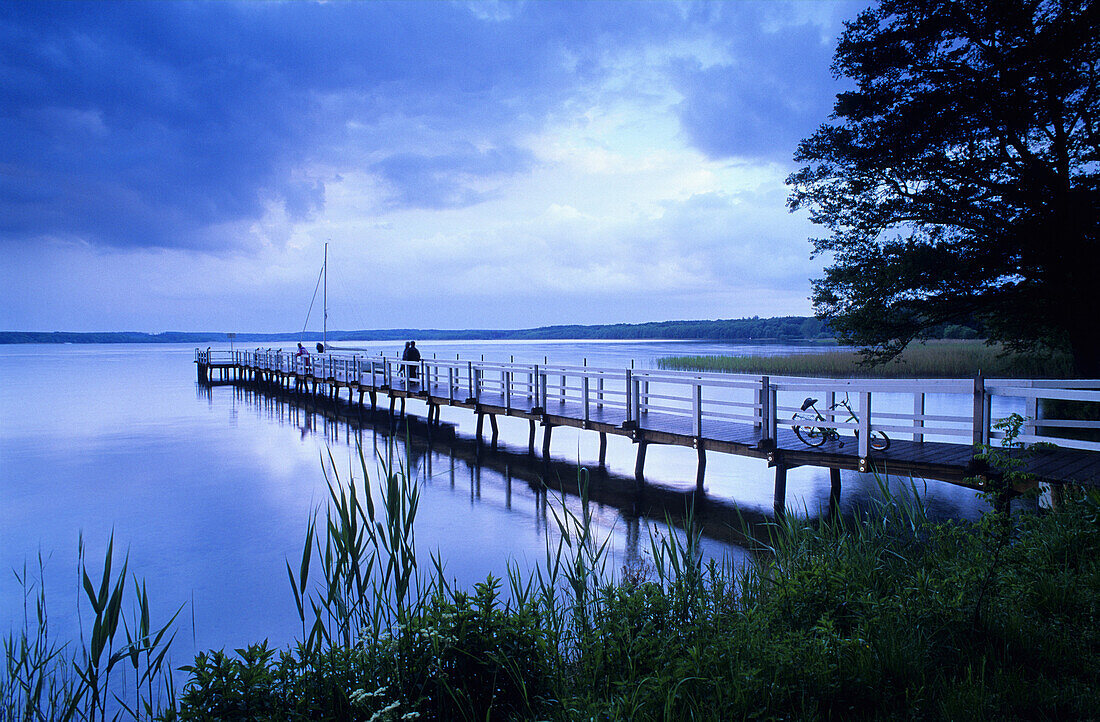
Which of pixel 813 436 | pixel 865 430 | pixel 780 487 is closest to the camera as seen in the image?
pixel 865 430

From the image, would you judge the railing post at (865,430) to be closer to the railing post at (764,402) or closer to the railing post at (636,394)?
the railing post at (764,402)

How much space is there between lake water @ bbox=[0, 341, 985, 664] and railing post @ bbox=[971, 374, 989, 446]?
1.47 meters

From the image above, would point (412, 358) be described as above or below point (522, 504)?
above

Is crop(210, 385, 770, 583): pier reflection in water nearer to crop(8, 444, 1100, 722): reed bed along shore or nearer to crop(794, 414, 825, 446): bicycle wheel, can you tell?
crop(8, 444, 1100, 722): reed bed along shore

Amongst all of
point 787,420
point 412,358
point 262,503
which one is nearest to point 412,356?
point 412,358

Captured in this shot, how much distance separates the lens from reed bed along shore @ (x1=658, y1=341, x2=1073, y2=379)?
69.1ft

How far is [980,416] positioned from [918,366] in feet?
69.5

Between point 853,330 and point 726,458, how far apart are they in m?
5.10

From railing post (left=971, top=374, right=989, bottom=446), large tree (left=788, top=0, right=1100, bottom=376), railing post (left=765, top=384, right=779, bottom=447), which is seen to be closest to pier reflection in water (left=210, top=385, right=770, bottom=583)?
railing post (left=765, top=384, right=779, bottom=447)

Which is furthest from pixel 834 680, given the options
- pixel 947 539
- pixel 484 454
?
pixel 484 454

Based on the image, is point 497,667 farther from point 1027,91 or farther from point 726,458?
point 1027,91

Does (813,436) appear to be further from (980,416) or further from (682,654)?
(682,654)

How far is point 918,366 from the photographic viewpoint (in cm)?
2728

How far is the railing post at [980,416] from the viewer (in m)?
8.45
